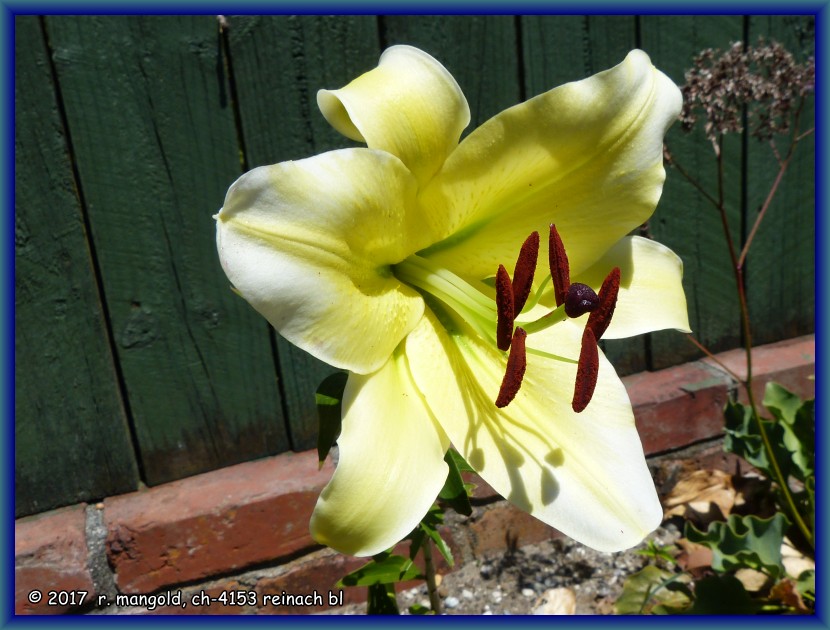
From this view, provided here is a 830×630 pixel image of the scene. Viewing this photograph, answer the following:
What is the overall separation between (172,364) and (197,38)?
0.60 metres

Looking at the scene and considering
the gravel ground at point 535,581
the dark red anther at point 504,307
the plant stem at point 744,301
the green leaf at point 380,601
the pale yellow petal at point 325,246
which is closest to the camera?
the pale yellow petal at point 325,246

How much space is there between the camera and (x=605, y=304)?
0.54 m

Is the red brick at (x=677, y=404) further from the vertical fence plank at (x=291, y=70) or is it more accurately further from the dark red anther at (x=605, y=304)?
the dark red anther at (x=605, y=304)

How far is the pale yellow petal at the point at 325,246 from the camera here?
440mm

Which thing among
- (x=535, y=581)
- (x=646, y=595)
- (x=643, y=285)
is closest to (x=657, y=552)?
(x=646, y=595)

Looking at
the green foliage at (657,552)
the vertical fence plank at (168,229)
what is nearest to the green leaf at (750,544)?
the green foliage at (657,552)

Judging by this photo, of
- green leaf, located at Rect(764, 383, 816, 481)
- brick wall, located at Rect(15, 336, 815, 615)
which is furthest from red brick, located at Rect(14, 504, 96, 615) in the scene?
green leaf, located at Rect(764, 383, 816, 481)

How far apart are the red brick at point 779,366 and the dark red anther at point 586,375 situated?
1309mm

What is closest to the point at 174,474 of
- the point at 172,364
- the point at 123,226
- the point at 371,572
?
the point at 172,364

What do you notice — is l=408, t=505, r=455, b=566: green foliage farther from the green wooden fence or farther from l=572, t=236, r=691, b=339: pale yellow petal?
the green wooden fence

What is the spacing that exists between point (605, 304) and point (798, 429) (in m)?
1.18

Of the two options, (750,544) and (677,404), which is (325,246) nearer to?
(750,544)

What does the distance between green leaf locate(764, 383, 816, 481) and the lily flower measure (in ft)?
3.40

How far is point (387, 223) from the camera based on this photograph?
1.77 ft
